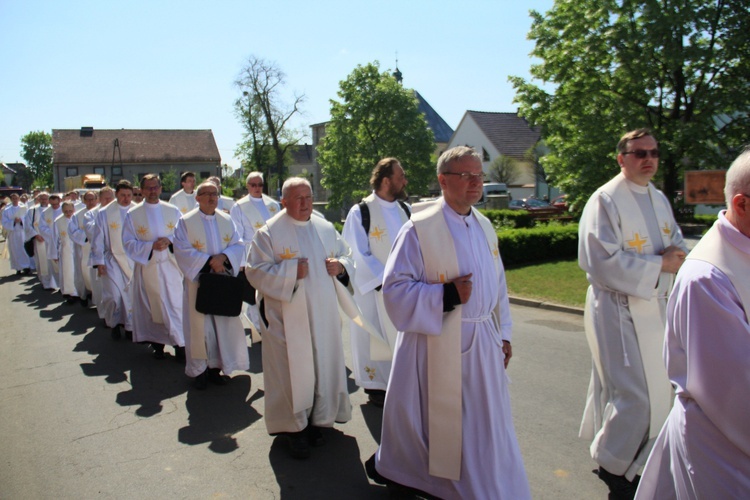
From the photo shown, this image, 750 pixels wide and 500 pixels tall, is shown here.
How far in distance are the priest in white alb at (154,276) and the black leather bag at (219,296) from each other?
63.8 inches

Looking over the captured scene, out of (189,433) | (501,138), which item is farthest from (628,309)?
(501,138)

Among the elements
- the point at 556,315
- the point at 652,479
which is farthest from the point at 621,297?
the point at 556,315

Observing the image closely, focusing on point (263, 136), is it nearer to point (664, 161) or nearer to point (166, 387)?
point (664, 161)

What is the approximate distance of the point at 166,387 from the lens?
6.91 meters

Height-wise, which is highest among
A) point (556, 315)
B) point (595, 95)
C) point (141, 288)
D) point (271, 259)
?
point (595, 95)

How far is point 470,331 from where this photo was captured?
354 centimetres

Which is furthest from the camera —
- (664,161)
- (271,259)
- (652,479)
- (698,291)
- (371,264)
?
(664,161)

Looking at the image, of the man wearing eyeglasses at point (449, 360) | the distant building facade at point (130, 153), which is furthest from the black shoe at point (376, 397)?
the distant building facade at point (130, 153)

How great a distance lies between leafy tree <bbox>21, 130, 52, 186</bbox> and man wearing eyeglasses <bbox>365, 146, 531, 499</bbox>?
138 meters

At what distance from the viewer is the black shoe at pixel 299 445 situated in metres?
4.86

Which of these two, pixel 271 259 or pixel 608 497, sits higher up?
pixel 271 259

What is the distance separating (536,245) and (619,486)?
A: 11.6m

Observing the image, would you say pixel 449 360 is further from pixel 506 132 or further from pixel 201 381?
pixel 506 132

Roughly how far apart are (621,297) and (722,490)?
6.73 feet
